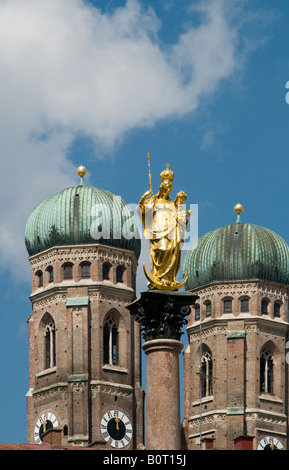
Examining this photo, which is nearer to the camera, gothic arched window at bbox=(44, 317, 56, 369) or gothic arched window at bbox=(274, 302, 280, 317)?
gothic arched window at bbox=(44, 317, 56, 369)

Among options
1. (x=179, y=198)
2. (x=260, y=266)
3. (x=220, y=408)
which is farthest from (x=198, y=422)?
(x=179, y=198)

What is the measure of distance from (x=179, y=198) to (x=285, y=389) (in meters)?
63.1

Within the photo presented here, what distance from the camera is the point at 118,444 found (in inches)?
4163

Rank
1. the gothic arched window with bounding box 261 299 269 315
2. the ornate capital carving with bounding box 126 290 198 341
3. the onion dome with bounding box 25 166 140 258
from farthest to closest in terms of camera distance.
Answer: the gothic arched window with bounding box 261 299 269 315, the onion dome with bounding box 25 166 140 258, the ornate capital carving with bounding box 126 290 198 341

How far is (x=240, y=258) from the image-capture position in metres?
113

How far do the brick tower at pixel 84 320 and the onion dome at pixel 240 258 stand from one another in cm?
436

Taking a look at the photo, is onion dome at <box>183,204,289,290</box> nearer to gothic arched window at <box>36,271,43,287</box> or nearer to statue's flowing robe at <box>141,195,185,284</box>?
gothic arched window at <box>36,271,43,287</box>

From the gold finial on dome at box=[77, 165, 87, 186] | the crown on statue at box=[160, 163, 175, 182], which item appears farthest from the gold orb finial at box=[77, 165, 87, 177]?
the crown on statue at box=[160, 163, 175, 182]

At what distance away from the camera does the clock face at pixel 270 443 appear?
110m

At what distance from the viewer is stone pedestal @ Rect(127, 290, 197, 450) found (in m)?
48.9

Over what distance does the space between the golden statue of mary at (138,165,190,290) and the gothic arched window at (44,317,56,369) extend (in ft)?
193

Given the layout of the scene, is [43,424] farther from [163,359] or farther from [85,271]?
[163,359]
